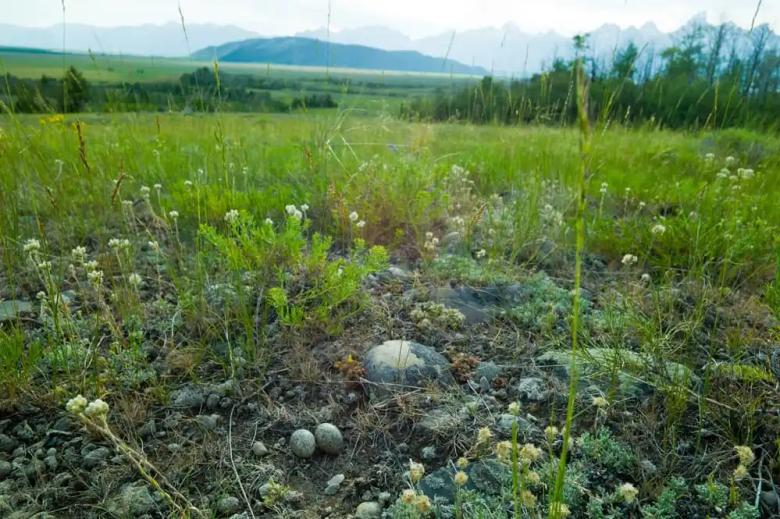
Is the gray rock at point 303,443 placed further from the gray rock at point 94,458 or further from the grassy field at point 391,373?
the gray rock at point 94,458

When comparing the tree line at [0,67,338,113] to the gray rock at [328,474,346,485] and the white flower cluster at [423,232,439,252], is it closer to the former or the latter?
the white flower cluster at [423,232,439,252]

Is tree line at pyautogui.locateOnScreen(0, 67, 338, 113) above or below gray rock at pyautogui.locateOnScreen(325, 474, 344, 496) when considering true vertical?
above

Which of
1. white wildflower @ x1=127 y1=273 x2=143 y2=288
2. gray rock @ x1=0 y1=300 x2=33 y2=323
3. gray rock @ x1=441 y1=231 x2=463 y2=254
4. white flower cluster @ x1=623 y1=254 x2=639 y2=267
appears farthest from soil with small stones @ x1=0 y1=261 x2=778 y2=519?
gray rock @ x1=441 y1=231 x2=463 y2=254

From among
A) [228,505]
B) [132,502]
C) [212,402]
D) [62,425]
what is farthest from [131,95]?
[228,505]

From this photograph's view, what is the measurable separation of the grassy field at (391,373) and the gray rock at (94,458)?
0.03 meters

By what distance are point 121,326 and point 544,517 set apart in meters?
2.26

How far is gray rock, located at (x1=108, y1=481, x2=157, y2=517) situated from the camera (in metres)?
1.56

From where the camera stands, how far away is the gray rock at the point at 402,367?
2.10 m

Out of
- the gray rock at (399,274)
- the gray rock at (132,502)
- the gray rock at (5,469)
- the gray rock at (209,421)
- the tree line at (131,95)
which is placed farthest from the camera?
the tree line at (131,95)

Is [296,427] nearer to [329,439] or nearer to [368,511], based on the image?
[329,439]

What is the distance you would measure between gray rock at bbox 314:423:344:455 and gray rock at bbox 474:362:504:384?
704mm

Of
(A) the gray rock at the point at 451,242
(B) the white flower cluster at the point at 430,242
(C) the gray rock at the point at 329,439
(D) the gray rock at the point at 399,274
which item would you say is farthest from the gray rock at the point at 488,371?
(A) the gray rock at the point at 451,242

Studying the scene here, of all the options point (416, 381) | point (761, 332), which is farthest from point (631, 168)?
point (416, 381)

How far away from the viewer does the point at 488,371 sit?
2.21 metres
